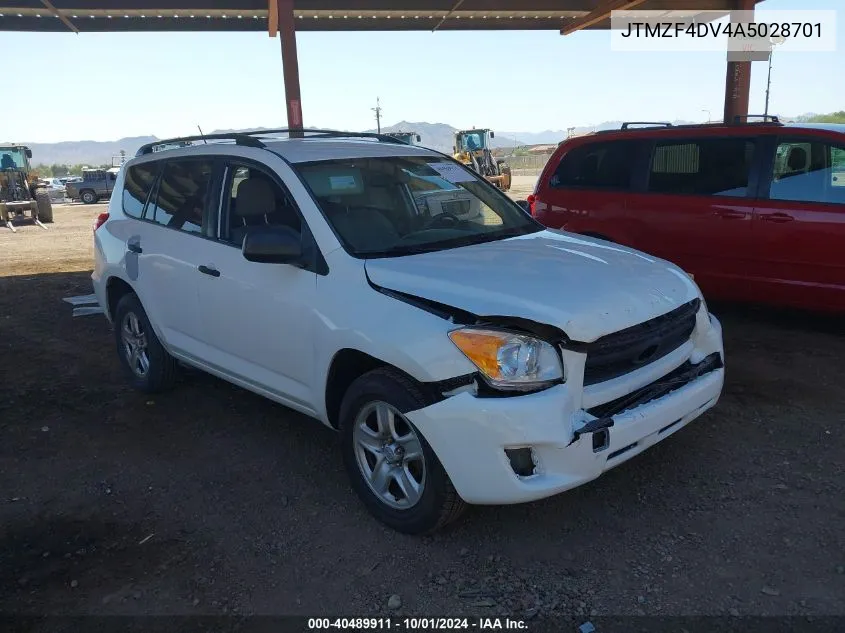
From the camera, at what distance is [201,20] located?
15.1m

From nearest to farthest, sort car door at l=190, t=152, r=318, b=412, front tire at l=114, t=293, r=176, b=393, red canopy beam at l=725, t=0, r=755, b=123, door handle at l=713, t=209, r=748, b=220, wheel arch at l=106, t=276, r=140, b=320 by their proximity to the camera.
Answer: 1. car door at l=190, t=152, r=318, b=412
2. front tire at l=114, t=293, r=176, b=393
3. wheel arch at l=106, t=276, r=140, b=320
4. door handle at l=713, t=209, r=748, b=220
5. red canopy beam at l=725, t=0, r=755, b=123

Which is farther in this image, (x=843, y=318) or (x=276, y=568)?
(x=843, y=318)

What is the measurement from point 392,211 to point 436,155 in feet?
2.98

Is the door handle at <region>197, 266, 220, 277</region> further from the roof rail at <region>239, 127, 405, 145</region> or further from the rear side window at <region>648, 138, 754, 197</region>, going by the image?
the rear side window at <region>648, 138, 754, 197</region>

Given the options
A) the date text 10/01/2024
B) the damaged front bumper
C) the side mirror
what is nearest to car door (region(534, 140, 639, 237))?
the damaged front bumper

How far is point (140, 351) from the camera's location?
504cm

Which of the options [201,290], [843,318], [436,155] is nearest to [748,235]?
[843,318]

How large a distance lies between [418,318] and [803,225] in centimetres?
412

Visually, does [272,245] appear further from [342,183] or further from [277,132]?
[277,132]

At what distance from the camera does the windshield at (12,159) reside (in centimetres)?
2228

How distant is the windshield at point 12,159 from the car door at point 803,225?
2355 centimetres

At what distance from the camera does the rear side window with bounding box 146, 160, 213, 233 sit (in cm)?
420

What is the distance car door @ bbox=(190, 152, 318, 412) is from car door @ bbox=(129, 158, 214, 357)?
0.49 feet

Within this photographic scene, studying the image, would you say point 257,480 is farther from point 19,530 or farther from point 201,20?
point 201,20
